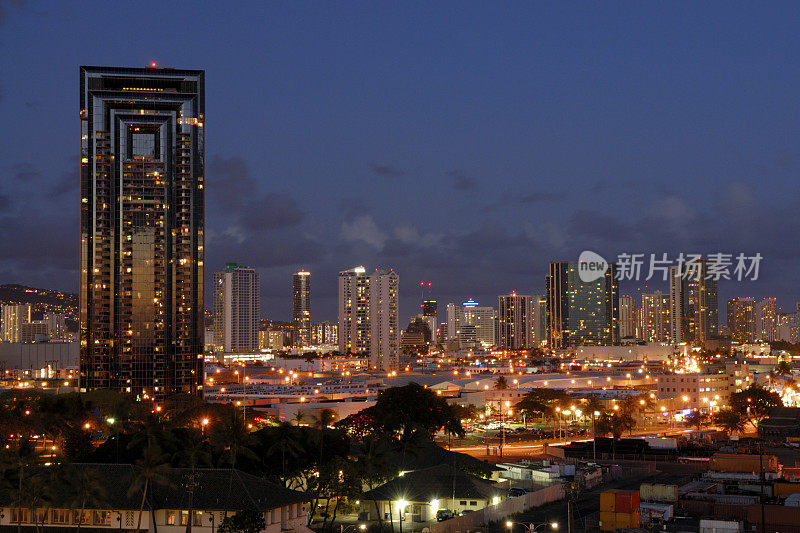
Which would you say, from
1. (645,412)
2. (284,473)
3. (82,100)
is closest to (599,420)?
(645,412)

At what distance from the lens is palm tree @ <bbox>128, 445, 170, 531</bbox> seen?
38875 mm

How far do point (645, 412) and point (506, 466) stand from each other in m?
56.8

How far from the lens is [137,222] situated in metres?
116

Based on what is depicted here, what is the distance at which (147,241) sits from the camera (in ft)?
383

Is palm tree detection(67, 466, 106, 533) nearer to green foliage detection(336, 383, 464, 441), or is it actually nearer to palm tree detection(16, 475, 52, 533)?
palm tree detection(16, 475, 52, 533)

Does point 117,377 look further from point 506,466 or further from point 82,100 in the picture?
point 506,466

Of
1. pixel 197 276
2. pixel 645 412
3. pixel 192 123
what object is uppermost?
pixel 192 123

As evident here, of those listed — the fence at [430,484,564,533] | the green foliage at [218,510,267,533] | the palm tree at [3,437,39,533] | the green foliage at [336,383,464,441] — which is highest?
the palm tree at [3,437,39,533]

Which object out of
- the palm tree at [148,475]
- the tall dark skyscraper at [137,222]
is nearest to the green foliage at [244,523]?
the palm tree at [148,475]

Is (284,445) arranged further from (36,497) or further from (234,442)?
(36,497)

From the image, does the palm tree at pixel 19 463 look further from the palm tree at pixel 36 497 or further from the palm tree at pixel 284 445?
the palm tree at pixel 284 445

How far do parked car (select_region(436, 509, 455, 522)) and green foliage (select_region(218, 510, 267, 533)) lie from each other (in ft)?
37.1

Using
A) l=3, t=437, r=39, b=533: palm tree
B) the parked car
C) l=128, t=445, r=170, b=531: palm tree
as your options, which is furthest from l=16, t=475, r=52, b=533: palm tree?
the parked car

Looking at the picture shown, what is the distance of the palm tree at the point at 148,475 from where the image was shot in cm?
3888
